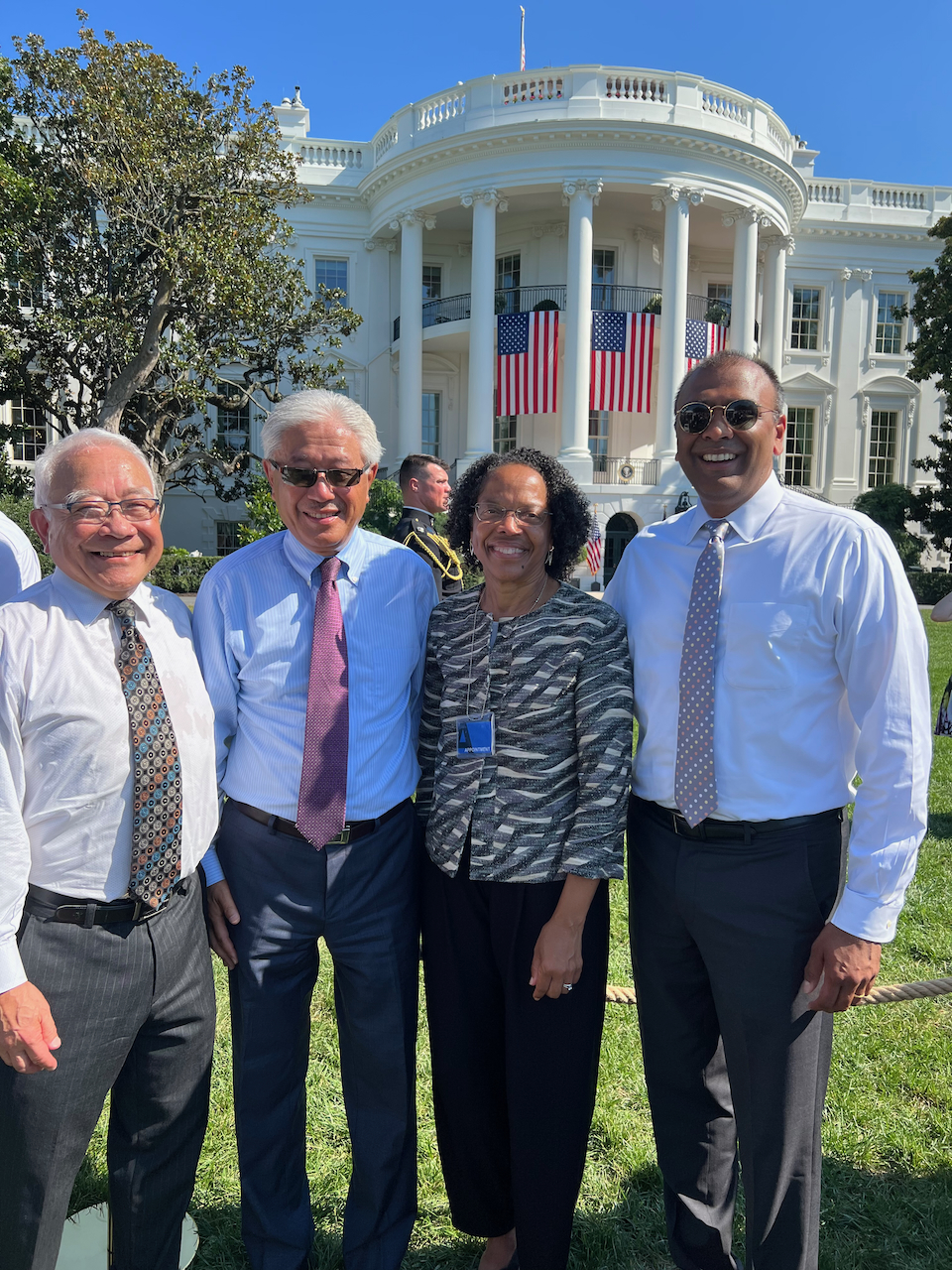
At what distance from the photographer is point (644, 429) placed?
28.2m

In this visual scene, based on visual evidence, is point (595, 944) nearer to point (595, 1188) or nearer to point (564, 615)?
point (564, 615)

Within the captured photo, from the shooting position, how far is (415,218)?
27.0 m

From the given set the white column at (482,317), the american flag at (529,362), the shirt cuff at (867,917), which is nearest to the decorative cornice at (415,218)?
the white column at (482,317)

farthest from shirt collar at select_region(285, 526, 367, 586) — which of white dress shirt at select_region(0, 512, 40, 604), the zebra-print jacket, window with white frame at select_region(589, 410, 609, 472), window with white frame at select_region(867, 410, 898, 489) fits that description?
window with white frame at select_region(867, 410, 898, 489)

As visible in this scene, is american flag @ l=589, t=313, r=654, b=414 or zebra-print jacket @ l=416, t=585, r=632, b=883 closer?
zebra-print jacket @ l=416, t=585, r=632, b=883

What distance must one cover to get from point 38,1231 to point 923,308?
1038 inches

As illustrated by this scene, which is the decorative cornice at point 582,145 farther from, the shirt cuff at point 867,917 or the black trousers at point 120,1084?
the black trousers at point 120,1084

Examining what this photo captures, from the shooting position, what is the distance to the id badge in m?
2.54

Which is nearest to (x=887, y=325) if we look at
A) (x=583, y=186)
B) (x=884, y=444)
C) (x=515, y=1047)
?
(x=884, y=444)

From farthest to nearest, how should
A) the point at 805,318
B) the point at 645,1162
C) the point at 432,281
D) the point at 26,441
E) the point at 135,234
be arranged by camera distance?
the point at 805,318 → the point at 432,281 → the point at 26,441 → the point at 135,234 → the point at 645,1162

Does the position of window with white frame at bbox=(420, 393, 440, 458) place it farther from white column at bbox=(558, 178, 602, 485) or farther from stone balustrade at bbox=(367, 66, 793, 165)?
stone balustrade at bbox=(367, 66, 793, 165)

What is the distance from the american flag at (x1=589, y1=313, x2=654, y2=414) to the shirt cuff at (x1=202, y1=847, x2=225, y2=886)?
24.2 m

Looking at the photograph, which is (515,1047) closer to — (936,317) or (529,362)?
(529,362)

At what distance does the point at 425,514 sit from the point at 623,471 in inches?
736
